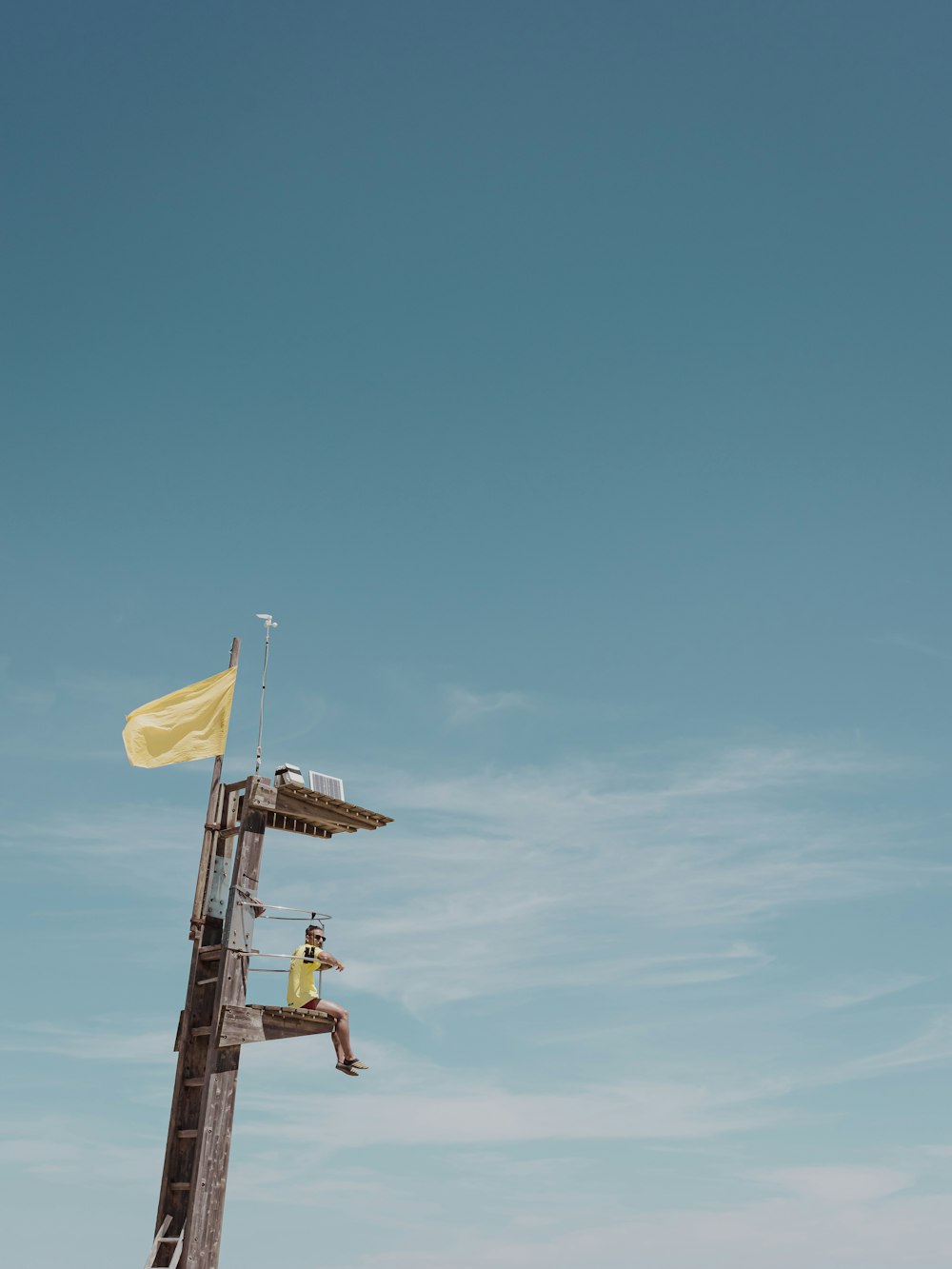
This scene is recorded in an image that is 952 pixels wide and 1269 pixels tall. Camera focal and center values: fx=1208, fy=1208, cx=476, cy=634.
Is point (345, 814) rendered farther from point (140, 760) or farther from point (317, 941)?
point (140, 760)

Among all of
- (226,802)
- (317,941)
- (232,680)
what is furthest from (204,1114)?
(232,680)

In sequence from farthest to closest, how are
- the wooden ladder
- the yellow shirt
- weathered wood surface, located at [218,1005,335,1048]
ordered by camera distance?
1. the yellow shirt
2. weathered wood surface, located at [218,1005,335,1048]
3. the wooden ladder

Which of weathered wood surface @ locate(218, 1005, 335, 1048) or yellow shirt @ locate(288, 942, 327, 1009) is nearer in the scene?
weathered wood surface @ locate(218, 1005, 335, 1048)

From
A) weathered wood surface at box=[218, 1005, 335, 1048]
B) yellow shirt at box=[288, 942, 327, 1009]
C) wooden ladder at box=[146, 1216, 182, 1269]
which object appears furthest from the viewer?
yellow shirt at box=[288, 942, 327, 1009]

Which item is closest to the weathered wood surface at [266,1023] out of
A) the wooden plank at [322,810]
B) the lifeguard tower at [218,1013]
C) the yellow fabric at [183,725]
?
the lifeguard tower at [218,1013]

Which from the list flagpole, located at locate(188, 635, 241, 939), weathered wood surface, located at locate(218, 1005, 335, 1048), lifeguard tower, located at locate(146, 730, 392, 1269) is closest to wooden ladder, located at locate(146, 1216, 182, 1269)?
lifeguard tower, located at locate(146, 730, 392, 1269)

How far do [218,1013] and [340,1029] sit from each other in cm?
237

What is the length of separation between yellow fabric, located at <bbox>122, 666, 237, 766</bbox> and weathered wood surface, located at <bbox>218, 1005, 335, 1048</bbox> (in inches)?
191

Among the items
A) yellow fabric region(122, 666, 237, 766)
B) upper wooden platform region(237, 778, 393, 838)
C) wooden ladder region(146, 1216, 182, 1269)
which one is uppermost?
yellow fabric region(122, 666, 237, 766)

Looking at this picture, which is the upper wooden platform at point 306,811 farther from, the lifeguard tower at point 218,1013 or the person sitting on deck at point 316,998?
the person sitting on deck at point 316,998

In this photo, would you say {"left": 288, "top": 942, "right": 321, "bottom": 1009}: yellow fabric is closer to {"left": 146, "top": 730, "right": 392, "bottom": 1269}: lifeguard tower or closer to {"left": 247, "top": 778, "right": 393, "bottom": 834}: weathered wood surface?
{"left": 146, "top": 730, "right": 392, "bottom": 1269}: lifeguard tower

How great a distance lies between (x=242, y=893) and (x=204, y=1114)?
374cm

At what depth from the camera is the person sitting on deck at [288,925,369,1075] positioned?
71.9ft

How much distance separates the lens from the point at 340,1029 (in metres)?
22.0
